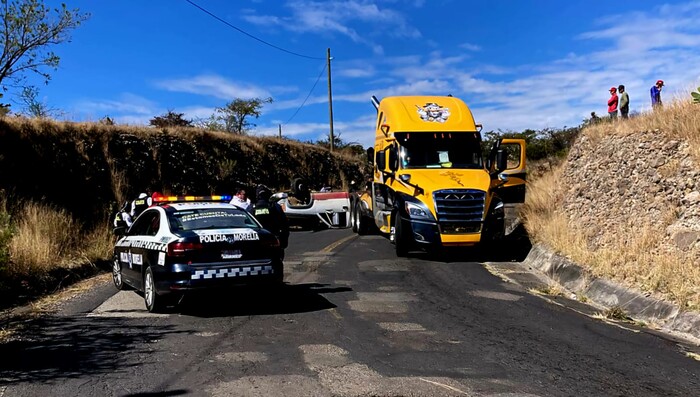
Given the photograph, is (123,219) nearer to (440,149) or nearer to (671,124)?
(440,149)

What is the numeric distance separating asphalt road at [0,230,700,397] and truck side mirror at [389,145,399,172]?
16.5 ft

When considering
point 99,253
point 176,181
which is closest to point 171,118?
point 176,181

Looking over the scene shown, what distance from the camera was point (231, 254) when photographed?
320 inches

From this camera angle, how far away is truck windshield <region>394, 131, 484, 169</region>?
14508mm

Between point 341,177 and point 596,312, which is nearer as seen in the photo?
point 596,312

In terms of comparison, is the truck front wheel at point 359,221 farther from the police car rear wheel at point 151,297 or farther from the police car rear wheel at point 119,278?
the police car rear wheel at point 151,297

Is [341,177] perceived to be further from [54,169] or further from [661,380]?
[661,380]

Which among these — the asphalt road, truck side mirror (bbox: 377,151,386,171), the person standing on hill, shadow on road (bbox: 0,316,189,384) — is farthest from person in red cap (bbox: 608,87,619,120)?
shadow on road (bbox: 0,316,189,384)

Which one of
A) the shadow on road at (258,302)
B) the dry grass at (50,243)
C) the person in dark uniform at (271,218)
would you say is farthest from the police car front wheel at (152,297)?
the person in dark uniform at (271,218)

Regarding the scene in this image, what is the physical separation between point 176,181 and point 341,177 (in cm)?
1882

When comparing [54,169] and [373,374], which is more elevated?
[54,169]

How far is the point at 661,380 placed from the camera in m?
5.46

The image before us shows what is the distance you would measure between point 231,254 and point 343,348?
2.49 meters

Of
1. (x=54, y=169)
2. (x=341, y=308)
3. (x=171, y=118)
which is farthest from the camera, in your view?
(x=171, y=118)
